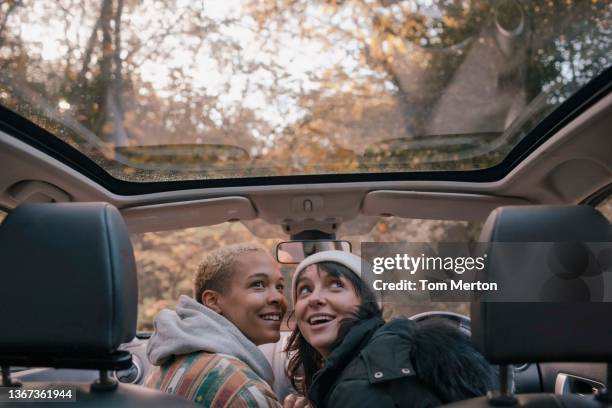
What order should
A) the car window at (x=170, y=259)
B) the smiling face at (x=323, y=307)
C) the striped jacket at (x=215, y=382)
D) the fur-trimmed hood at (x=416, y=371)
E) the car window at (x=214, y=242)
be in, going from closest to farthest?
the fur-trimmed hood at (x=416, y=371) → the striped jacket at (x=215, y=382) → the smiling face at (x=323, y=307) → the car window at (x=214, y=242) → the car window at (x=170, y=259)

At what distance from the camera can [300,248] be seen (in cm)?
409

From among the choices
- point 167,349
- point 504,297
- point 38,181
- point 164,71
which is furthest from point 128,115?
point 504,297

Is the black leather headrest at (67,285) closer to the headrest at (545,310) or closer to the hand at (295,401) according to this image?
the headrest at (545,310)

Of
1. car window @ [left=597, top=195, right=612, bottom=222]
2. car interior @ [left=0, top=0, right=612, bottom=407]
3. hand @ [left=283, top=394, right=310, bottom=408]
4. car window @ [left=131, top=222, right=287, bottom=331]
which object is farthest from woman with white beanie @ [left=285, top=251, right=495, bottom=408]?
car window @ [left=131, top=222, right=287, bottom=331]

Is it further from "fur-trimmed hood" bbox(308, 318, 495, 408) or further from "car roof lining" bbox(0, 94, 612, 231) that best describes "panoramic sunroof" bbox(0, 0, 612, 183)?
"fur-trimmed hood" bbox(308, 318, 495, 408)

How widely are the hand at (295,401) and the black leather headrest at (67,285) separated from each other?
1254mm

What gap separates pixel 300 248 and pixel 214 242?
153 cm

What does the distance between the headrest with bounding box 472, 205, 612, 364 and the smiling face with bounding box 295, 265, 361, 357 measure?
0.98m

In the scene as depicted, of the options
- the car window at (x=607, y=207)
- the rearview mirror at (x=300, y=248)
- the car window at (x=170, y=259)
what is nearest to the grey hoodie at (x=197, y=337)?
the rearview mirror at (x=300, y=248)

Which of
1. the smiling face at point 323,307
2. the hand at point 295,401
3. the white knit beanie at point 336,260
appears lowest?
the hand at point 295,401

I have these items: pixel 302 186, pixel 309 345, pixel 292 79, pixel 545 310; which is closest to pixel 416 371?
pixel 545 310

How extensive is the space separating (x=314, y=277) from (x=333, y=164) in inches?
35.1

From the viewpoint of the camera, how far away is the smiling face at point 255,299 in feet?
11.0

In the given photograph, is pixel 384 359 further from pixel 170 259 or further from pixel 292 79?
pixel 170 259
